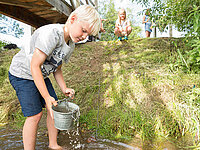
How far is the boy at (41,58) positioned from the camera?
1409mm

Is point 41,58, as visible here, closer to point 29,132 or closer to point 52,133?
point 29,132

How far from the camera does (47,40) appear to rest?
1420mm

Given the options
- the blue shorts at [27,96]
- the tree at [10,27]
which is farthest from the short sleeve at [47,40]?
the tree at [10,27]

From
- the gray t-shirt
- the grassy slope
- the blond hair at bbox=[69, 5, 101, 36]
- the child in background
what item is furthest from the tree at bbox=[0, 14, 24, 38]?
the blond hair at bbox=[69, 5, 101, 36]

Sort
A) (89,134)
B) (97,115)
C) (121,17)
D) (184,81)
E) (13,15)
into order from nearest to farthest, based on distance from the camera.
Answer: (89,134), (97,115), (184,81), (13,15), (121,17)

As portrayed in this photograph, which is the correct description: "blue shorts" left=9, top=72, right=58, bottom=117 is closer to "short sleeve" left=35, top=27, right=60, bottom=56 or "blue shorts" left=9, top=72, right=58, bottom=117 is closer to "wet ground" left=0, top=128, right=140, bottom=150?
"short sleeve" left=35, top=27, right=60, bottom=56

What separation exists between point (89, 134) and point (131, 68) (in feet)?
5.48

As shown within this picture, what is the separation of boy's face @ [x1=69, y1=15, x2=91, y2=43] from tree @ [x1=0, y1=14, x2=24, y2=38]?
1039 centimetres

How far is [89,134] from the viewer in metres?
2.32

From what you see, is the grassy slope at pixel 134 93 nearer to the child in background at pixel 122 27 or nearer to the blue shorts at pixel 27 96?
the child in background at pixel 122 27

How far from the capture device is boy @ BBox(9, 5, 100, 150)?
141 centimetres

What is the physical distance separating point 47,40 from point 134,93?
182cm

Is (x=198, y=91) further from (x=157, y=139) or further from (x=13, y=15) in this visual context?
(x=13, y=15)

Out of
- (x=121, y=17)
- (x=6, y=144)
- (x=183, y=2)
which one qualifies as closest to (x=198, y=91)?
(x=183, y=2)
